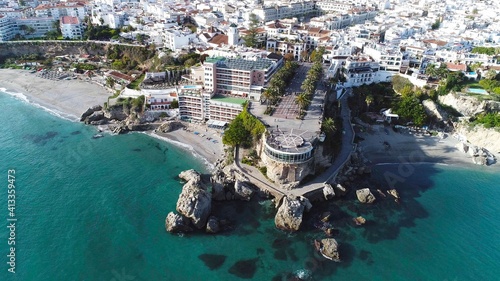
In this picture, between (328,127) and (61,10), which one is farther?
(61,10)

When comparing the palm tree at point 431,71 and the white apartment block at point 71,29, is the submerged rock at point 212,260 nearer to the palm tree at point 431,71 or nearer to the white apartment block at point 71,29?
the palm tree at point 431,71

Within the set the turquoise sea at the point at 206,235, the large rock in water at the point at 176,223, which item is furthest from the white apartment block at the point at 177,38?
the large rock in water at the point at 176,223

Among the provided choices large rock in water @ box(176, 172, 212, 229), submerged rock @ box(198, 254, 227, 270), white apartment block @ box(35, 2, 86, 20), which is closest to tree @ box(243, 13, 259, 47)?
large rock in water @ box(176, 172, 212, 229)

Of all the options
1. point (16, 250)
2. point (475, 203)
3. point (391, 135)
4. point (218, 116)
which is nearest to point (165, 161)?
point (218, 116)

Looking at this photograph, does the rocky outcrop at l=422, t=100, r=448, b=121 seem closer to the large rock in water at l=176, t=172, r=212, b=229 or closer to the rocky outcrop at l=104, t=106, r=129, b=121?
the large rock in water at l=176, t=172, r=212, b=229

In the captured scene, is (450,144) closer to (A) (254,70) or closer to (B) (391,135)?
(B) (391,135)

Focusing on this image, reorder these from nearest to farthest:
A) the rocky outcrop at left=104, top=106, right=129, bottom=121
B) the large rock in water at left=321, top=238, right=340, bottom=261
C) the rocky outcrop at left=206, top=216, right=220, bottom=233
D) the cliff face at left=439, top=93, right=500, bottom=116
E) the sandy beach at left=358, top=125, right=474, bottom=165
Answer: the large rock in water at left=321, top=238, right=340, bottom=261 < the rocky outcrop at left=206, top=216, right=220, bottom=233 < the sandy beach at left=358, top=125, right=474, bottom=165 < the cliff face at left=439, top=93, right=500, bottom=116 < the rocky outcrop at left=104, top=106, right=129, bottom=121

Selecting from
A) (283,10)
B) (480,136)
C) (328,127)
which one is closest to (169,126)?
(328,127)

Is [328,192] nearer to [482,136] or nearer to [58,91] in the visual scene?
[482,136]
